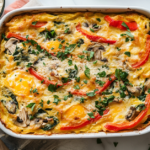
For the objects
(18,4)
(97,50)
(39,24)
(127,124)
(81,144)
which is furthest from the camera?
(18,4)

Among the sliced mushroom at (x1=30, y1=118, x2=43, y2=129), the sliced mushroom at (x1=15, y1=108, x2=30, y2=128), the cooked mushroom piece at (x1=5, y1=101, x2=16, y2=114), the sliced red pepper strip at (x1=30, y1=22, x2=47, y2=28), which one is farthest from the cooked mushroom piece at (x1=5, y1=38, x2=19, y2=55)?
the sliced mushroom at (x1=30, y1=118, x2=43, y2=129)

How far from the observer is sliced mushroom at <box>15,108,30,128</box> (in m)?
2.95

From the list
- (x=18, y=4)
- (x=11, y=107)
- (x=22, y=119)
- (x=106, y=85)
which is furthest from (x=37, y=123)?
(x=18, y=4)

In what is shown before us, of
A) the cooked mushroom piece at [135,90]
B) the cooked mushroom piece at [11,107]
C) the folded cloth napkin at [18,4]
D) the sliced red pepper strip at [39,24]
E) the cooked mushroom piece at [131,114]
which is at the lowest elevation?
the cooked mushroom piece at [11,107]

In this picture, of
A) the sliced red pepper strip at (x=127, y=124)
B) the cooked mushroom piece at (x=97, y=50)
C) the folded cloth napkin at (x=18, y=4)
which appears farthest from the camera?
the folded cloth napkin at (x=18, y=4)

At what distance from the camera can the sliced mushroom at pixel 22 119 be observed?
9.67 feet

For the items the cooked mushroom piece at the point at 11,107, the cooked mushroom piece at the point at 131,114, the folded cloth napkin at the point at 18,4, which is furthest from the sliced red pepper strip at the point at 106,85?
the folded cloth napkin at the point at 18,4

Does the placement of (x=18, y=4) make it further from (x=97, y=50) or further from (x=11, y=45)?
(x=97, y=50)

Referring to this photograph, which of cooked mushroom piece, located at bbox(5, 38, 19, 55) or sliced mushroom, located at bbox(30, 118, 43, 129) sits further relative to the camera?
cooked mushroom piece, located at bbox(5, 38, 19, 55)

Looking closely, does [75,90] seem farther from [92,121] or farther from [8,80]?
[8,80]

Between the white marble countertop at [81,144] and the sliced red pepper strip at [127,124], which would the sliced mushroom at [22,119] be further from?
the sliced red pepper strip at [127,124]

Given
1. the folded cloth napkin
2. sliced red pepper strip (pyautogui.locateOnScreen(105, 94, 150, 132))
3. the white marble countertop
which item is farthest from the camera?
the folded cloth napkin

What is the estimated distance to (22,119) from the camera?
296cm

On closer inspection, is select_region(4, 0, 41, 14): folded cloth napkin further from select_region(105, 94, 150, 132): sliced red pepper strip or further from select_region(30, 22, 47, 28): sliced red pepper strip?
select_region(105, 94, 150, 132): sliced red pepper strip
